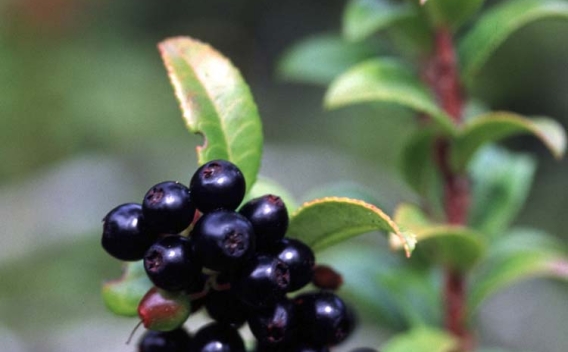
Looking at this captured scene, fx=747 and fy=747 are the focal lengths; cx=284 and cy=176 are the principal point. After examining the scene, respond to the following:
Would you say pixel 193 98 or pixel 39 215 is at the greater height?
pixel 39 215

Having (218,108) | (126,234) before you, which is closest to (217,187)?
(126,234)

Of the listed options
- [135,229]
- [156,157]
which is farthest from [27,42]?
[135,229]

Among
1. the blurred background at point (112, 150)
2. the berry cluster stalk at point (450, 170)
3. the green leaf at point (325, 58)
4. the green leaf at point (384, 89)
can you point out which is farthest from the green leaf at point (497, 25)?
the blurred background at point (112, 150)

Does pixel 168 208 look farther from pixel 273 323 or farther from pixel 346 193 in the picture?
pixel 346 193

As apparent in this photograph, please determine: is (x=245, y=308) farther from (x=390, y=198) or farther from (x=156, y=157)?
(x=156, y=157)

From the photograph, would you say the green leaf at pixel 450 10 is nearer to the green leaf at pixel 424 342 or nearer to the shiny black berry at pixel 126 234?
the green leaf at pixel 424 342

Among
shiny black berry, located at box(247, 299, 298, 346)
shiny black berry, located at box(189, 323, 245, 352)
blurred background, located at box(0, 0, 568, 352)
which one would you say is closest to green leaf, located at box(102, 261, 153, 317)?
shiny black berry, located at box(189, 323, 245, 352)
